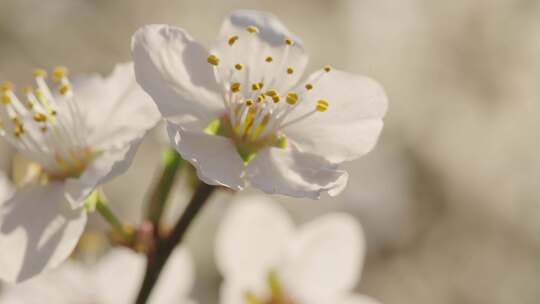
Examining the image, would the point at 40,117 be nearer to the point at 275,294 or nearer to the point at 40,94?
the point at 40,94

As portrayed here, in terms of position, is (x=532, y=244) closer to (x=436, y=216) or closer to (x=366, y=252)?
(x=436, y=216)

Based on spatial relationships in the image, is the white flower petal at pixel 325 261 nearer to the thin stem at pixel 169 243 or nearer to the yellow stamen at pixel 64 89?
the thin stem at pixel 169 243

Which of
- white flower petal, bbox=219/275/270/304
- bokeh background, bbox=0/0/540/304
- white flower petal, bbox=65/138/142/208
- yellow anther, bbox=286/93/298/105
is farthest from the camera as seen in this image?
bokeh background, bbox=0/0/540/304

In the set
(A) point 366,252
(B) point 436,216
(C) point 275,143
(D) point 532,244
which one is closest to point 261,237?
(C) point 275,143

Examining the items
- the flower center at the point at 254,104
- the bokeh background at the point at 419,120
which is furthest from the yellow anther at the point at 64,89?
the bokeh background at the point at 419,120

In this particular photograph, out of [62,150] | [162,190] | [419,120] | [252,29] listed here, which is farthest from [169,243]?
[419,120]

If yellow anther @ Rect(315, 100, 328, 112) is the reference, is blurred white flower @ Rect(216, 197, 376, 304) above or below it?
below

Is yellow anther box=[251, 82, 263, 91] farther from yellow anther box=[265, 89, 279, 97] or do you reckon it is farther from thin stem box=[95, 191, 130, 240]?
thin stem box=[95, 191, 130, 240]

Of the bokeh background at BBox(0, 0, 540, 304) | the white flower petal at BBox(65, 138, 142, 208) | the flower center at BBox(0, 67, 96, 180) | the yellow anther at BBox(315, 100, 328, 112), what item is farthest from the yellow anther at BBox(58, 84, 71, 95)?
the bokeh background at BBox(0, 0, 540, 304)
